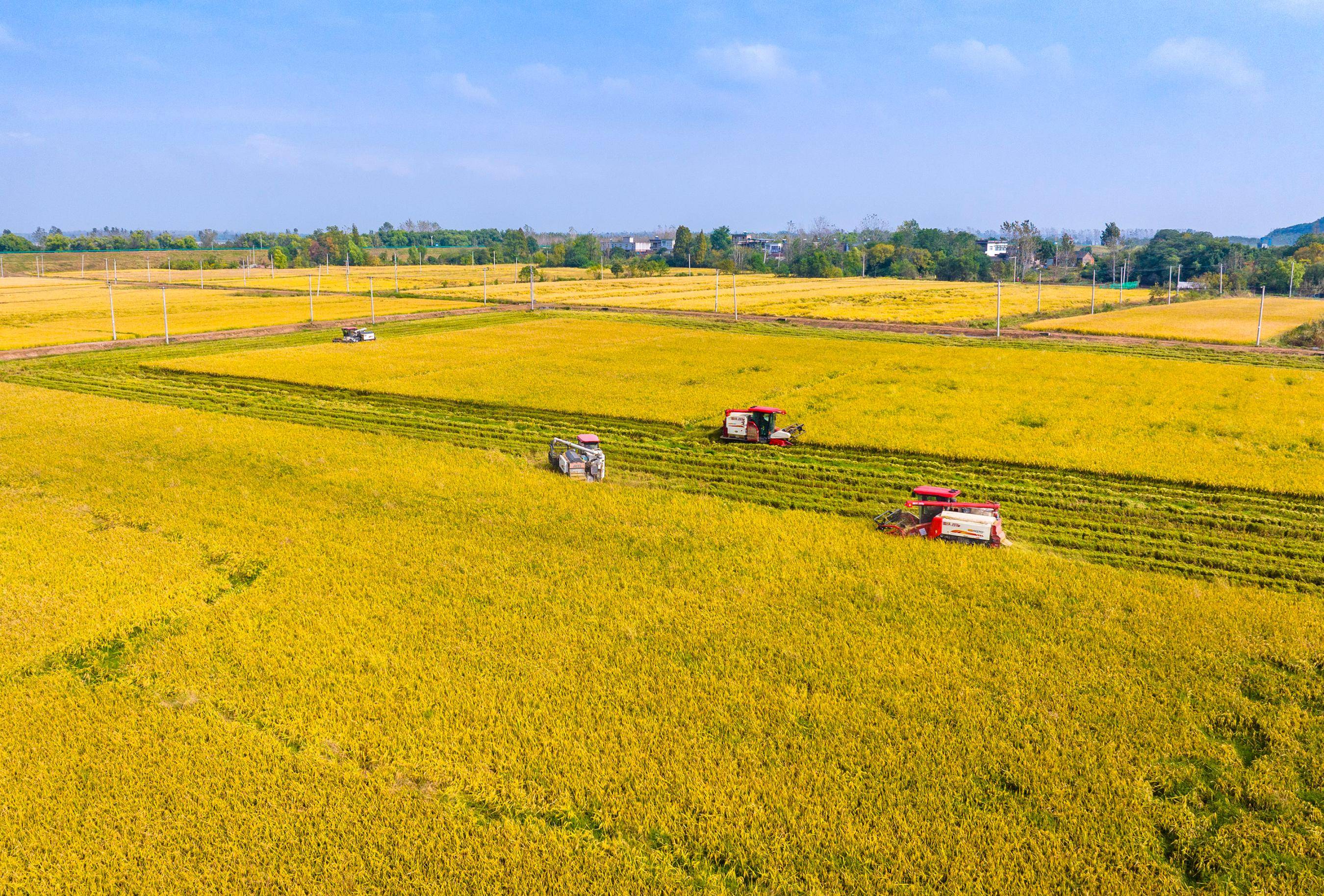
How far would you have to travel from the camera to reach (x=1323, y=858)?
9.80 meters

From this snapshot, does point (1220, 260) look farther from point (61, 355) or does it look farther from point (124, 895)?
point (124, 895)

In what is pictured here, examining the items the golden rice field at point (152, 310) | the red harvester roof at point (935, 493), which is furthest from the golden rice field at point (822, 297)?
the red harvester roof at point (935, 493)

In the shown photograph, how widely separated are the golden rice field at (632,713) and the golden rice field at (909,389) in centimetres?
1114

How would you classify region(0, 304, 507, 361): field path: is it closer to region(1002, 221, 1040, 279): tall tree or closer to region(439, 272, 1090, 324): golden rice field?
region(439, 272, 1090, 324): golden rice field

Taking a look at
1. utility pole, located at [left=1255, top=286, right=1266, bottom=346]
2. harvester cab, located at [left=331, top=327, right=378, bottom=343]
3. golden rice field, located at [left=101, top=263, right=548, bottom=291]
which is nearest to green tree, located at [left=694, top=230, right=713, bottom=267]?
golden rice field, located at [left=101, top=263, right=548, bottom=291]

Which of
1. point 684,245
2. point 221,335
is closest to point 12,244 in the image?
point 684,245

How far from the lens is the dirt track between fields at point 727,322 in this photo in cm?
5466

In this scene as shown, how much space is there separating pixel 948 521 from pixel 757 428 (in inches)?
416

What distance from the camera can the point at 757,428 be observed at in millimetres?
29562

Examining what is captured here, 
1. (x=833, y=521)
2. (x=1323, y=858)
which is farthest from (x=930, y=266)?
(x=1323, y=858)

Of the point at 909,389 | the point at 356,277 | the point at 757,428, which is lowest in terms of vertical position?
the point at 757,428

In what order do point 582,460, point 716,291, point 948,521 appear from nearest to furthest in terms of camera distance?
point 948,521
point 582,460
point 716,291

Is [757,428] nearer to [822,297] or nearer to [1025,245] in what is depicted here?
[822,297]

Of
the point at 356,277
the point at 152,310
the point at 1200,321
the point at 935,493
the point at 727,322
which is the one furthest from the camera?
the point at 356,277
